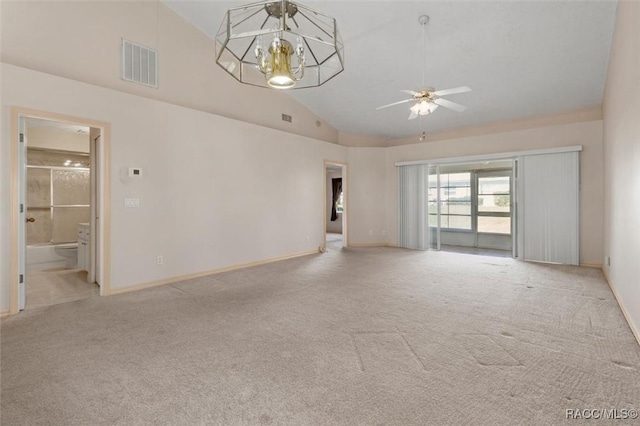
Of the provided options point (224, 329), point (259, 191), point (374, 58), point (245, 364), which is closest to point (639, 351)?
point (245, 364)

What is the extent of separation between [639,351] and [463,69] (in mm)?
4264

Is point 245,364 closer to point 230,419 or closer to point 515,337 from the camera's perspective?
point 230,419

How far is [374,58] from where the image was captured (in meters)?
5.10

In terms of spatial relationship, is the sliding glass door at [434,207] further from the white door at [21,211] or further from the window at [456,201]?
the white door at [21,211]

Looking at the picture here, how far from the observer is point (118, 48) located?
14.0 ft

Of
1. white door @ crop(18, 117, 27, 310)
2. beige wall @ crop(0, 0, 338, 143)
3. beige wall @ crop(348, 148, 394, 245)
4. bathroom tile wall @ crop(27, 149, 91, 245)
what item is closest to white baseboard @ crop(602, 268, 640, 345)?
beige wall @ crop(348, 148, 394, 245)

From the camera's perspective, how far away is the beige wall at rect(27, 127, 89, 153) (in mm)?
6266

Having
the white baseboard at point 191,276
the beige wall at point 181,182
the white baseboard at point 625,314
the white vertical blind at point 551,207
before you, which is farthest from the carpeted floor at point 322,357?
the white vertical blind at point 551,207

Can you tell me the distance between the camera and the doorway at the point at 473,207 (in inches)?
311

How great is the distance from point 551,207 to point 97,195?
25.5ft

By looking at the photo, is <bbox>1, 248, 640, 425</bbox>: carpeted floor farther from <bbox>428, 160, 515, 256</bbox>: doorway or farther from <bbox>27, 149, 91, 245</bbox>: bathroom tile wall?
<bbox>27, 149, 91, 245</bbox>: bathroom tile wall

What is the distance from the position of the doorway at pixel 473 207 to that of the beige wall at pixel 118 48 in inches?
192

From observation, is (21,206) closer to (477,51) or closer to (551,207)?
(477,51)

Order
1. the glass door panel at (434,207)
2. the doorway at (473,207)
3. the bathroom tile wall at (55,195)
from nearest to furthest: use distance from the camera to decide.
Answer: the bathroom tile wall at (55,195) < the glass door panel at (434,207) < the doorway at (473,207)
